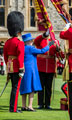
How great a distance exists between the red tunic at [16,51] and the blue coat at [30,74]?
0.30 metres

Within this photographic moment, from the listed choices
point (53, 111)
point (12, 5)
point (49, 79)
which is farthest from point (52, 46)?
point (12, 5)

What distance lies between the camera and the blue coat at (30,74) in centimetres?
904

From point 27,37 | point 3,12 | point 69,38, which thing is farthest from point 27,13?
point 69,38

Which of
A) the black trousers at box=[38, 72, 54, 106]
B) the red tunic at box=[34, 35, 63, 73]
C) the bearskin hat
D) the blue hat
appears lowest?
the black trousers at box=[38, 72, 54, 106]

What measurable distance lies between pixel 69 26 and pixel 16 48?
1816mm

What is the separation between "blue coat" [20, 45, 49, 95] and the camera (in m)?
9.04

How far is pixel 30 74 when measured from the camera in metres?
9.09

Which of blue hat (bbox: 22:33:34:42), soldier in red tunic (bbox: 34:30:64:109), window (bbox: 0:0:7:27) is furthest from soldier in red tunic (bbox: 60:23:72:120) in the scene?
window (bbox: 0:0:7:27)

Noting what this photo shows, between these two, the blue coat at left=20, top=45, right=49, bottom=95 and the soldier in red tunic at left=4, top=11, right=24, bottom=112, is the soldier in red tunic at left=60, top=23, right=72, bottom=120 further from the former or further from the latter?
the blue coat at left=20, top=45, right=49, bottom=95

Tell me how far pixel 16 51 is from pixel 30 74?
0.56 metres

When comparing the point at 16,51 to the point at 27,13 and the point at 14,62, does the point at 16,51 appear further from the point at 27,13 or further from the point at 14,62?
the point at 27,13

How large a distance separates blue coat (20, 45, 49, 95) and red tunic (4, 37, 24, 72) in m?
0.30

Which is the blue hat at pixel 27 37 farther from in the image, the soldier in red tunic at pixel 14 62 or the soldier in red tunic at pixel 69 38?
the soldier in red tunic at pixel 69 38

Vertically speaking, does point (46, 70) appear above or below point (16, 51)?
below
